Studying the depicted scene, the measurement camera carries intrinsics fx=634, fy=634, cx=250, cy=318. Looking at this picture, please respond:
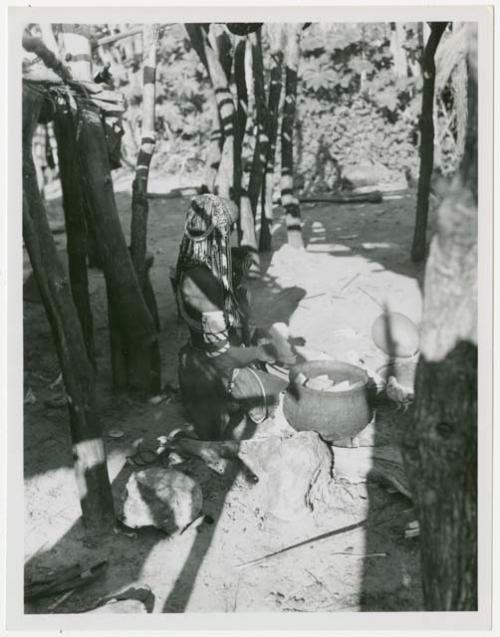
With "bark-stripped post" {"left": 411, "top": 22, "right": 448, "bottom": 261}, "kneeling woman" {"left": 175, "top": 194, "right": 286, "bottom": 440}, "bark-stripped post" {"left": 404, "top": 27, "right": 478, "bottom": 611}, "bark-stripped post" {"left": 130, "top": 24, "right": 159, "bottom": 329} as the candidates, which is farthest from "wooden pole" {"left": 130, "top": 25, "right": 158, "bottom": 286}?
"bark-stripped post" {"left": 404, "top": 27, "right": 478, "bottom": 611}

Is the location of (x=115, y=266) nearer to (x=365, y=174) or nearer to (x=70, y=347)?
(x=70, y=347)

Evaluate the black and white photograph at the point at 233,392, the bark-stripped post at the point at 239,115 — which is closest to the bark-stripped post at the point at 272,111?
the black and white photograph at the point at 233,392

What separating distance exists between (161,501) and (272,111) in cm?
717

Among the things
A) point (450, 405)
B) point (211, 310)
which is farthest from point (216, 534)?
point (450, 405)

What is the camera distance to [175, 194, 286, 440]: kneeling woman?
4.90 metres

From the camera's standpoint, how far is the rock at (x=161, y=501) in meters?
4.25

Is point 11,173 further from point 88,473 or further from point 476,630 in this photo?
point 476,630

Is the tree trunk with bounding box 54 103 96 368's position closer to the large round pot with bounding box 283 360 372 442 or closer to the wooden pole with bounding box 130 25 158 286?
the wooden pole with bounding box 130 25 158 286

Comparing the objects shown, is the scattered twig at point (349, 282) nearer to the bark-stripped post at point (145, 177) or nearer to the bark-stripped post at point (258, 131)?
Answer: the bark-stripped post at point (258, 131)

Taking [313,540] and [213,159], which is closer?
[313,540]

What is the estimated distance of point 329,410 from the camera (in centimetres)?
499

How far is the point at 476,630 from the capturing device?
2.79 m

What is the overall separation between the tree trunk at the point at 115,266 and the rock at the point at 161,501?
185 centimetres

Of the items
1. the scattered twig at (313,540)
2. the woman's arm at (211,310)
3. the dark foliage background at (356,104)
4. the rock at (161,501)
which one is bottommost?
the scattered twig at (313,540)
